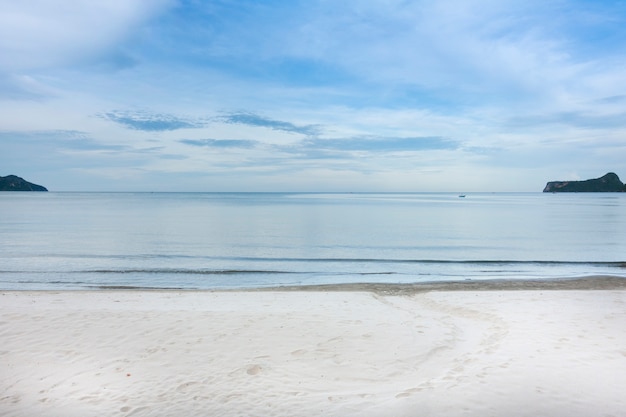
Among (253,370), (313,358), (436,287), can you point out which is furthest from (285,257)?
(253,370)

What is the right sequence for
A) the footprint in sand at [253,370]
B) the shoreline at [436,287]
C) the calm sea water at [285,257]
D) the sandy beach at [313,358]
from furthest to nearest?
the calm sea water at [285,257] → the shoreline at [436,287] → the footprint in sand at [253,370] → the sandy beach at [313,358]

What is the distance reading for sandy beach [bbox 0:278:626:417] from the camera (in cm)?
643

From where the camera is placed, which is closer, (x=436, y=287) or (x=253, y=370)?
(x=253, y=370)

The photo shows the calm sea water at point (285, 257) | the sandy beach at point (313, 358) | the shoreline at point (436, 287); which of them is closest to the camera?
the sandy beach at point (313, 358)

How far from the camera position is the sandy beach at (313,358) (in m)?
6.43

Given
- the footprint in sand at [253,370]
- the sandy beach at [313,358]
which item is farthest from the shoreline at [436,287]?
the footprint in sand at [253,370]

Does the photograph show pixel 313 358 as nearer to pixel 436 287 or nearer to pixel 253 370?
pixel 253 370

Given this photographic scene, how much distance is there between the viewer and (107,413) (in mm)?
6141

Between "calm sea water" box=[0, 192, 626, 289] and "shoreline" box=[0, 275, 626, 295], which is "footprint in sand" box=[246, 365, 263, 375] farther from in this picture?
"calm sea water" box=[0, 192, 626, 289]

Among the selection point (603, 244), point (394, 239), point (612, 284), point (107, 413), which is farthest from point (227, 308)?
point (603, 244)

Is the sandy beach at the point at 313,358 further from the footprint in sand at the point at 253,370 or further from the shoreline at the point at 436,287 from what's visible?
the shoreline at the point at 436,287

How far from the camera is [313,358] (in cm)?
829

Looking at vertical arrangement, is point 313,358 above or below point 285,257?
above

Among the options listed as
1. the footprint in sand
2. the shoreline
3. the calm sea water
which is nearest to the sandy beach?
the footprint in sand
